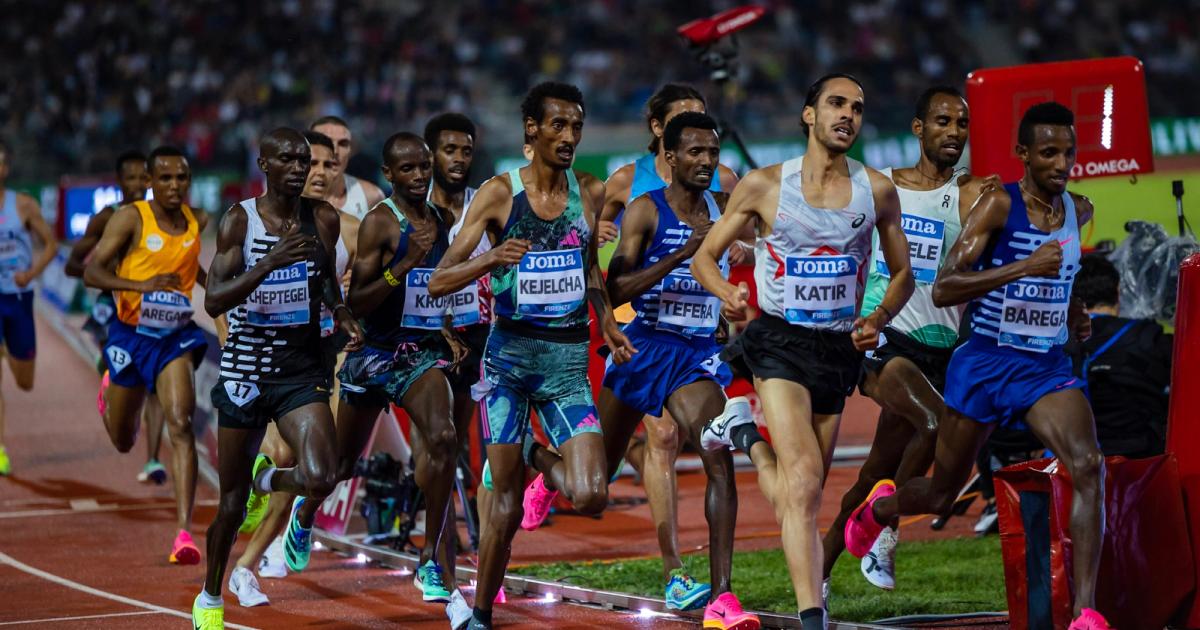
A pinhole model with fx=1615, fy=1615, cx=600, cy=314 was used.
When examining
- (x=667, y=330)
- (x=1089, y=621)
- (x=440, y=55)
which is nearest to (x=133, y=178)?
(x=667, y=330)

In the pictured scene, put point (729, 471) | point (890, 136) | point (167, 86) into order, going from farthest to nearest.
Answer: point (167, 86), point (890, 136), point (729, 471)

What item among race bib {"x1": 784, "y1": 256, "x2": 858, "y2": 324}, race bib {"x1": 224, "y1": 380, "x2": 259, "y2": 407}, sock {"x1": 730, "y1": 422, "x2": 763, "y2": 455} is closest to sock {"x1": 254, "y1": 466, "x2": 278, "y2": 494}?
race bib {"x1": 224, "y1": 380, "x2": 259, "y2": 407}

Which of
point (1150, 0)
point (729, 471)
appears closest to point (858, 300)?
point (729, 471)

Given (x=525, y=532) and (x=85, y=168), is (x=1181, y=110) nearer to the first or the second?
(x=85, y=168)

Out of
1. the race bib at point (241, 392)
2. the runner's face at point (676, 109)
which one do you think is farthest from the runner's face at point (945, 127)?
the race bib at point (241, 392)

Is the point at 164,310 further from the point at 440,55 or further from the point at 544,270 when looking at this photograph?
the point at 440,55

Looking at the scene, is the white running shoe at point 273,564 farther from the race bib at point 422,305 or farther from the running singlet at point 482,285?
the race bib at point 422,305

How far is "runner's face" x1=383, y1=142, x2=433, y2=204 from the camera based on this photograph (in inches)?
314

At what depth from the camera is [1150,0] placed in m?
33.3

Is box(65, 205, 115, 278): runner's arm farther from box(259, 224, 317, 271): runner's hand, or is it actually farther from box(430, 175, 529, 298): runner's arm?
box(430, 175, 529, 298): runner's arm

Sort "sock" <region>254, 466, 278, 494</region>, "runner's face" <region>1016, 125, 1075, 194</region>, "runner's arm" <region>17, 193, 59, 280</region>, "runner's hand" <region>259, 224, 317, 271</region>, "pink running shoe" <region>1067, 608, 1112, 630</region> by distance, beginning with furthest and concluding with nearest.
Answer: "runner's arm" <region>17, 193, 59, 280</region> → "sock" <region>254, 466, 278, 494</region> → "runner's hand" <region>259, 224, 317, 271</region> → "runner's face" <region>1016, 125, 1075, 194</region> → "pink running shoe" <region>1067, 608, 1112, 630</region>

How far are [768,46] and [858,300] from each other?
25.7 m

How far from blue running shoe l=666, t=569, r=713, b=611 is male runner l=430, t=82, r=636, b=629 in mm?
991

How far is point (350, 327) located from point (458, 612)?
4.71 feet
